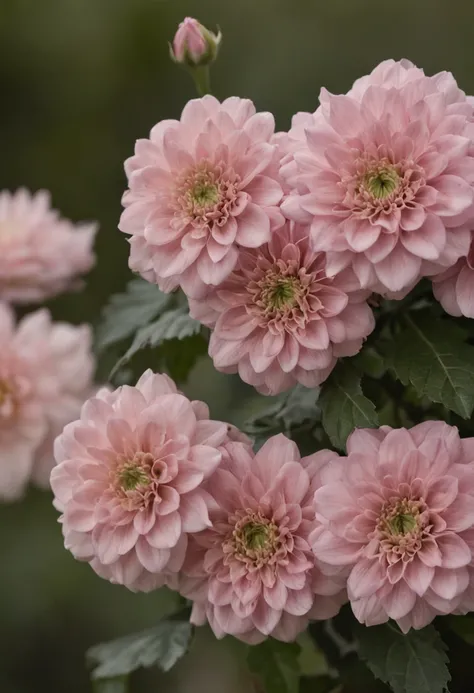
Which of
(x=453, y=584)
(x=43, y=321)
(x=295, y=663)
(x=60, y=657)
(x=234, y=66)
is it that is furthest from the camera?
(x=234, y=66)

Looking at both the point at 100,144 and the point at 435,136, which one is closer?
the point at 435,136

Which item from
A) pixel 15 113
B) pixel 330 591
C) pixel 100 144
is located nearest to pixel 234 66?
pixel 100 144

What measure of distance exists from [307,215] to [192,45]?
7.8 inches

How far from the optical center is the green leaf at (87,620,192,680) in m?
0.54

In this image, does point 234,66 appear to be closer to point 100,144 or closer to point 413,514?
point 100,144

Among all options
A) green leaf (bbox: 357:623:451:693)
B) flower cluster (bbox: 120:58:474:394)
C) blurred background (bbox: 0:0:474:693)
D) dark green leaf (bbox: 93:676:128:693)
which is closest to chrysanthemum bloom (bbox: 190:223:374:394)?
flower cluster (bbox: 120:58:474:394)

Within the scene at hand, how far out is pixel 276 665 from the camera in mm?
532

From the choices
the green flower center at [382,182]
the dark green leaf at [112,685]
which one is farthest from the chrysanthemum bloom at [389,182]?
the dark green leaf at [112,685]

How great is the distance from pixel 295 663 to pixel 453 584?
0.16 metres

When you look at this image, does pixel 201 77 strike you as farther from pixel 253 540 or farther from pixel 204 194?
pixel 253 540

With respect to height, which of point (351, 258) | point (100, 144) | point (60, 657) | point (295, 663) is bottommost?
point (60, 657)

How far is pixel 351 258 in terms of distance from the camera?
0.42 metres

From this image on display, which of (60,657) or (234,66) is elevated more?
(234,66)

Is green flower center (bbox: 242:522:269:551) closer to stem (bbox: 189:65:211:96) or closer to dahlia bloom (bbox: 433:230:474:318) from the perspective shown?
dahlia bloom (bbox: 433:230:474:318)
